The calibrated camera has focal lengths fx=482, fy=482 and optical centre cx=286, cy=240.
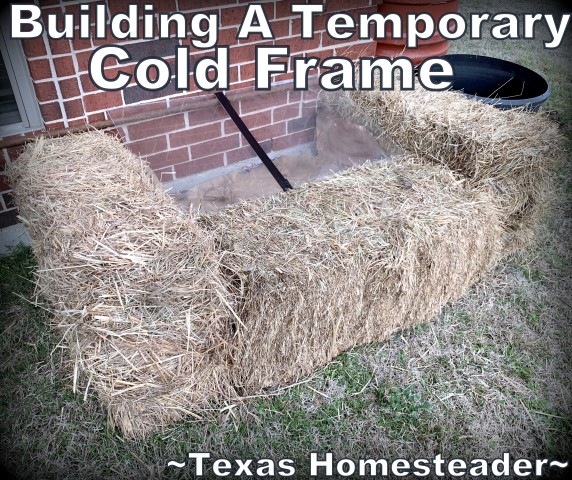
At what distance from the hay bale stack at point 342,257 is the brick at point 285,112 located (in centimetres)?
63

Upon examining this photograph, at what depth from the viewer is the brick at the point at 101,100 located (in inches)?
105

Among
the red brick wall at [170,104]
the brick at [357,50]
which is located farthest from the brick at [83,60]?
the brick at [357,50]

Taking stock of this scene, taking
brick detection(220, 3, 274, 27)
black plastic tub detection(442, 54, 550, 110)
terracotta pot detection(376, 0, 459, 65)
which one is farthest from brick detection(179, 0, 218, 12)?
black plastic tub detection(442, 54, 550, 110)

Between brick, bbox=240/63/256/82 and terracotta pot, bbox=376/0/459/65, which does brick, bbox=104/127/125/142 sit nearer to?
brick, bbox=240/63/256/82

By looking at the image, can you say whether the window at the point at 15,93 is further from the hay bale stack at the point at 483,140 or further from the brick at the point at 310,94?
the hay bale stack at the point at 483,140

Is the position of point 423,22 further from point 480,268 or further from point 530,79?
point 480,268

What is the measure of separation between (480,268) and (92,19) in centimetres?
247

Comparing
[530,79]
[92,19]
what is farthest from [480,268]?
[92,19]

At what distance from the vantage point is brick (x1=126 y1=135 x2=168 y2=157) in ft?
8.30

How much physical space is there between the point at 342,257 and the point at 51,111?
1.79 metres

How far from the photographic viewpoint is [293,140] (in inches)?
107

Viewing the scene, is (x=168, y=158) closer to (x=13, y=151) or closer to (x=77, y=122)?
(x=77, y=122)

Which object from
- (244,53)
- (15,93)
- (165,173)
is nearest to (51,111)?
(15,93)

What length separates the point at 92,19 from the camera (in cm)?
→ 249
